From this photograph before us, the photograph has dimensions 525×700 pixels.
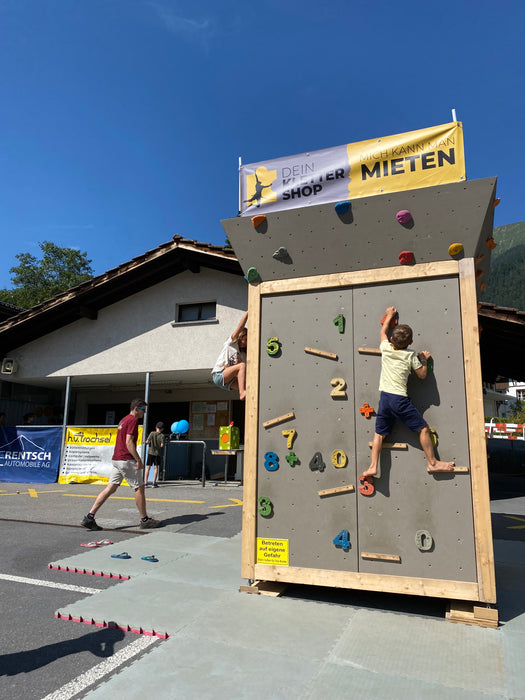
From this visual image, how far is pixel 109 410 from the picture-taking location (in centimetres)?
1894

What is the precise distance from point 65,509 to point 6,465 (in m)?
6.69

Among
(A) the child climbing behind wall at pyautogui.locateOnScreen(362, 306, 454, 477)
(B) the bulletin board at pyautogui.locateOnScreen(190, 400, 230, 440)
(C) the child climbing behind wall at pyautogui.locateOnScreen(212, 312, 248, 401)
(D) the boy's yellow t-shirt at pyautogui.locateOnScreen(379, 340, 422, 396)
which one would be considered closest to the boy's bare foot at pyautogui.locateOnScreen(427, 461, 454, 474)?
(A) the child climbing behind wall at pyautogui.locateOnScreen(362, 306, 454, 477)

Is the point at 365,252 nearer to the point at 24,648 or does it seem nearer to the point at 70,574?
the point at 24,648

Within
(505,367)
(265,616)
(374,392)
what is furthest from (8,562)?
(505,367)

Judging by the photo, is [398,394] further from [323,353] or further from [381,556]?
[381,556]

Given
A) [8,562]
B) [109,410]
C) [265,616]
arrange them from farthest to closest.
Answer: [109,410] → [8,562] → [265,616]

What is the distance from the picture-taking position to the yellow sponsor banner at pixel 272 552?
4.04m

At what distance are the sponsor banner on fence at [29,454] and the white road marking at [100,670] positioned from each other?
11921 millimetres

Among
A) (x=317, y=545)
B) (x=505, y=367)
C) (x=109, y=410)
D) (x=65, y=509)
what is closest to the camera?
(x=317, y=545)

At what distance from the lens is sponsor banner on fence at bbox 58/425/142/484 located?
13336mm

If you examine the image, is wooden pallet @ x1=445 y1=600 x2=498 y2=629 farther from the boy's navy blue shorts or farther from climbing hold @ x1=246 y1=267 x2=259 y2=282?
climbing hold @ x1=246 y1=267 x2=259 y2=282

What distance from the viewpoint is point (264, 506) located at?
4.20m

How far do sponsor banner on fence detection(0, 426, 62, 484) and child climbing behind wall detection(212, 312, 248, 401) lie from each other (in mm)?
10710

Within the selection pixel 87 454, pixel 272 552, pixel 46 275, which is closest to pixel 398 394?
pixel 272 552
